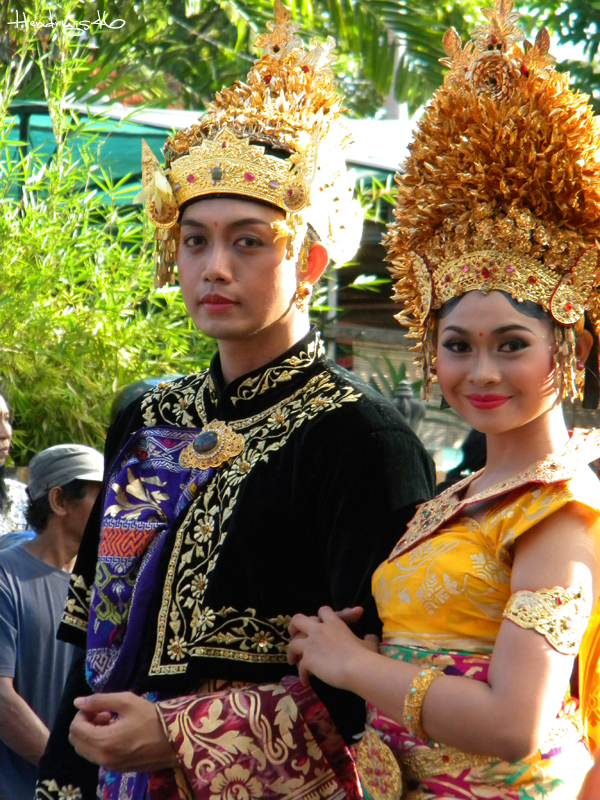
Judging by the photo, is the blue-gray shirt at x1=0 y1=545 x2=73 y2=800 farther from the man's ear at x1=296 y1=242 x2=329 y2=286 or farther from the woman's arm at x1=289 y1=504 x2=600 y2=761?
the woman's arm at x1=289 y1=504 x2=600 y2=761

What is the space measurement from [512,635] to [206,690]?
0.66m

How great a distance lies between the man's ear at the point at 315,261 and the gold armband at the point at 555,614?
91cm

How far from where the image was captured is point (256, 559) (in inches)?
77.2

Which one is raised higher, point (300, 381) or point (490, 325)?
point (490, 325)

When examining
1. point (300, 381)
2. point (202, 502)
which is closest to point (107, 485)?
point (202, 502)

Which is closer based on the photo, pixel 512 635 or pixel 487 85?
pixel 512 635

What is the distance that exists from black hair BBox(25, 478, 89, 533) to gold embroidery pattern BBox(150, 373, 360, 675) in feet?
5.20

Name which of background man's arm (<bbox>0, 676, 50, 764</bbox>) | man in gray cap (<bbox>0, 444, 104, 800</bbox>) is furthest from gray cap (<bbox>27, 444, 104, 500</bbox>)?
background man's arm (<bbox>0, 676, 50, 764</bbox>)

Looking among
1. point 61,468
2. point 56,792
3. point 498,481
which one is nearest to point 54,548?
point 61,468

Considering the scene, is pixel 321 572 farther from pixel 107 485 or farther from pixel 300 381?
pixel 107 485

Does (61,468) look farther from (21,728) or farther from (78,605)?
(78,605)

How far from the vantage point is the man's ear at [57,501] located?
3557mm

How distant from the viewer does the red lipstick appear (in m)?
1.74

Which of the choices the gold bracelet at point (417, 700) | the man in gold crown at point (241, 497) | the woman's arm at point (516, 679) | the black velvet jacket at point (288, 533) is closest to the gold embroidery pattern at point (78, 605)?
the man in gold crown at point (241, 497)
